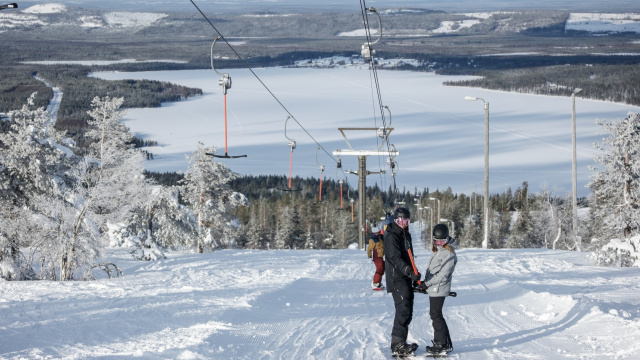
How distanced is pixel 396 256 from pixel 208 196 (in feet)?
→ 109

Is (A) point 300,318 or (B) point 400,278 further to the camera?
(A) point 300,318

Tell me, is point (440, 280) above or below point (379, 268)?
above

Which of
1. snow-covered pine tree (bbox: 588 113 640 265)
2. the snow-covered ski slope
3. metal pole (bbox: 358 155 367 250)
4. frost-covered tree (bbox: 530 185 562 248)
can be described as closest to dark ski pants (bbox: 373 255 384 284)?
the snow-covered ski slope

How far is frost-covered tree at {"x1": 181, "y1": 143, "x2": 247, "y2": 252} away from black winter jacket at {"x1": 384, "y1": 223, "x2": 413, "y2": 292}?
1261 inches

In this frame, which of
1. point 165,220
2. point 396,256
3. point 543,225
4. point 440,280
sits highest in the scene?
point 396,256

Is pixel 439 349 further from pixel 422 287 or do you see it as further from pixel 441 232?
pixel 441 232

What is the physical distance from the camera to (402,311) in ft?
26.2

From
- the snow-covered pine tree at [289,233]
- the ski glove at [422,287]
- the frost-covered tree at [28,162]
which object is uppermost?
the frost-covered tree at [28,162]

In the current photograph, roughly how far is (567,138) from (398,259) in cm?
16756

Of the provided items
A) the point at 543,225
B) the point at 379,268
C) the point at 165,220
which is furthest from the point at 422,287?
the point at 543,225

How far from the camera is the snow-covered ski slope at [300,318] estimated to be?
820 centimetres

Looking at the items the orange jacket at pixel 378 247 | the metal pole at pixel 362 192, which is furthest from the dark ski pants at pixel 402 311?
the metal pole at pixel 362 192

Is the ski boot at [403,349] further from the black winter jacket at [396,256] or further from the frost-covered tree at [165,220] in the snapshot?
the frost-covered tree at [165,220]

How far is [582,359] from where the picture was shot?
7758mm
